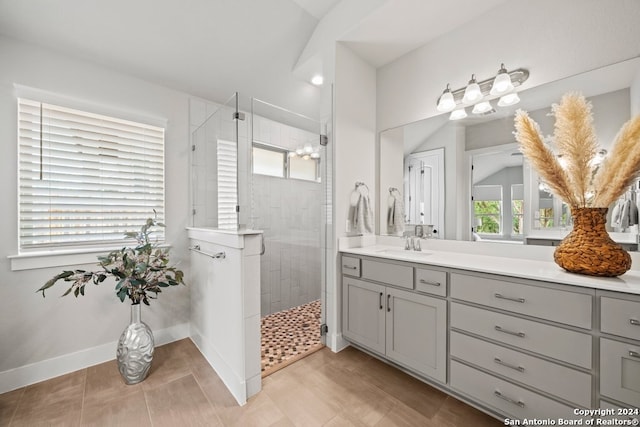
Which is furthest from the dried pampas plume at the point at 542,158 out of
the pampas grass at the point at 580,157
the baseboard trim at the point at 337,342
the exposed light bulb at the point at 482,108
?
the baseboard trim at the point at 337,342

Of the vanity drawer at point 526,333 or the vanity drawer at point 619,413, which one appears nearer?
the vanity drawer at point 619,413

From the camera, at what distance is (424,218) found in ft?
7.29

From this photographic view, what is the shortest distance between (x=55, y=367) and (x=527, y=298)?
3.13 metres

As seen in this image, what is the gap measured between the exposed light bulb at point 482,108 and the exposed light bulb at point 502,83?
9cm

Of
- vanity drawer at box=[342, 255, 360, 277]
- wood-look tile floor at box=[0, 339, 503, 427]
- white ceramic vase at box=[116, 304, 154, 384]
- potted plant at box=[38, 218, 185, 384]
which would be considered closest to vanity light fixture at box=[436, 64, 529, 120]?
vanity drawer at box=[342, 255, 360, 277]

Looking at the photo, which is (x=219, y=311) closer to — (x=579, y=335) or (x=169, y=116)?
(x=169, y=116)

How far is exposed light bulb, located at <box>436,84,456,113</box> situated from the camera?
1.97 meters

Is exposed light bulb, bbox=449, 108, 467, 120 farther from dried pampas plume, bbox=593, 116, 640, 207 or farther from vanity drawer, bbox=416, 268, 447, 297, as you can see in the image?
vanity drawer, bbox=416, 268, 447, 297

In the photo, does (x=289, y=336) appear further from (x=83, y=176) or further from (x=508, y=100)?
(x=508, y=100)

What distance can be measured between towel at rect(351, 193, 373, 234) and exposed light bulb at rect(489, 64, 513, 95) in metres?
1.24

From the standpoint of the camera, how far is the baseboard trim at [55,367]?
1.70 m

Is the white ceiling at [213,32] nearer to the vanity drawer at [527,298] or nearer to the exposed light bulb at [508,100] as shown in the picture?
the exposed light bulb at [508,100]

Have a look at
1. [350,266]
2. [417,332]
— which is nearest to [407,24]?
[350,266]

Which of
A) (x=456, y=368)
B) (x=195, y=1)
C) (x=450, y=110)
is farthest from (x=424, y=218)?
(x=195, y=1)
